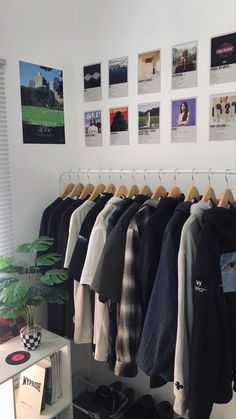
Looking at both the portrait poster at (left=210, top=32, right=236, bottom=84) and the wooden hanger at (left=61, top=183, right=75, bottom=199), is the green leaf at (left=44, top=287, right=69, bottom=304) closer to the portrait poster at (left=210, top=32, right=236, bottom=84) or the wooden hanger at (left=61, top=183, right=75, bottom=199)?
the wooden hanger at (left=61, top=183, right=75, bottom=199)

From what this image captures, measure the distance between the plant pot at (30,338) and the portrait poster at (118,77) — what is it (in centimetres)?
140

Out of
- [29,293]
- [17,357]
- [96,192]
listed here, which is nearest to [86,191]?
[96,192]

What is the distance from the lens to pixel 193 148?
5.88 ft

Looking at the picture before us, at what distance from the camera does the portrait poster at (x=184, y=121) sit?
1.77m

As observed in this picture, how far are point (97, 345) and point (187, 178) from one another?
0.97 m

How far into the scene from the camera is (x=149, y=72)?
6.17ft

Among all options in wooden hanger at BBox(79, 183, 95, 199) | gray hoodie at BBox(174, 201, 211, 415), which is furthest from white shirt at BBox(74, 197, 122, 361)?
gray hoodie at BBox(174, 201, 211, 415)

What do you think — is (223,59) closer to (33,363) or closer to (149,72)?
(149,72)

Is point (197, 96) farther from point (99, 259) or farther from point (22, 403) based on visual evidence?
point (22, 403)

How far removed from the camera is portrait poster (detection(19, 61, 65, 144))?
1913 mm

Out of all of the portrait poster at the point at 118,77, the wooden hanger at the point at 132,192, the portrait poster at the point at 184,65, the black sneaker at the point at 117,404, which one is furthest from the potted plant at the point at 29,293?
the portrait poster at the point at 184,65

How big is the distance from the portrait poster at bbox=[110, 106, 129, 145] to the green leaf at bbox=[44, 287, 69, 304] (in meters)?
0.94

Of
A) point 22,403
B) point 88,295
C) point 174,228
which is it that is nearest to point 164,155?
point 174,228

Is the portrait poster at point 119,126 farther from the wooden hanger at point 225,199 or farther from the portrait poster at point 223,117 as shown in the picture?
the wooden hanger at point 225,199
